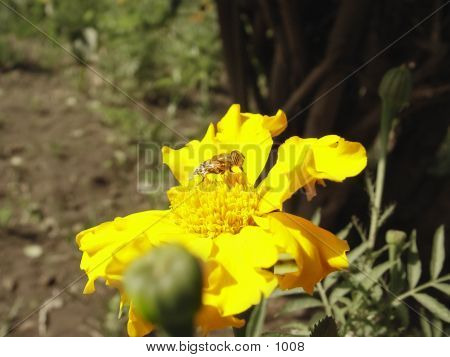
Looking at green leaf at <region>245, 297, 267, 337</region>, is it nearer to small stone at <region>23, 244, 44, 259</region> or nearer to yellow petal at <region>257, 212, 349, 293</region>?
yellow petal at <region>257, 212, 349, 293</region>

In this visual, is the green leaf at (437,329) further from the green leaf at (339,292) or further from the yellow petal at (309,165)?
the yellow petal at (309,165)

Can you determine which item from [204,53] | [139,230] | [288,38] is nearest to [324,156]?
[139,230]

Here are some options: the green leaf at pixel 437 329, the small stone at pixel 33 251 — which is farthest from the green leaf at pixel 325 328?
the small stone at pixel 33 251

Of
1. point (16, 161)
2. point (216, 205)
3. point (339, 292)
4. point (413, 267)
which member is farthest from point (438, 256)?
point (16, 161)

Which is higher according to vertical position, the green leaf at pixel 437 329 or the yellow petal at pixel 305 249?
the yellow petal at pixel 305 249

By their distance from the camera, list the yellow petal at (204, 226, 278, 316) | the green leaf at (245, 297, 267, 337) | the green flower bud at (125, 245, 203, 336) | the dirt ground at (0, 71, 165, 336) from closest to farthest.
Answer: the green flower bud at (125, 245, 203, 336) < the yellow petal at (204, 226, 278, 316) < the green leaf at (245, 297, 267, 337) < the dirt ground at (0, 71, 165, 336)

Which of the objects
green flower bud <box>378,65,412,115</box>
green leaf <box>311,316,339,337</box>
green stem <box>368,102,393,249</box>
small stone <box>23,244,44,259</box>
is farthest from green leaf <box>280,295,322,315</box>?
small stone <box>23,244,44,259</box>
